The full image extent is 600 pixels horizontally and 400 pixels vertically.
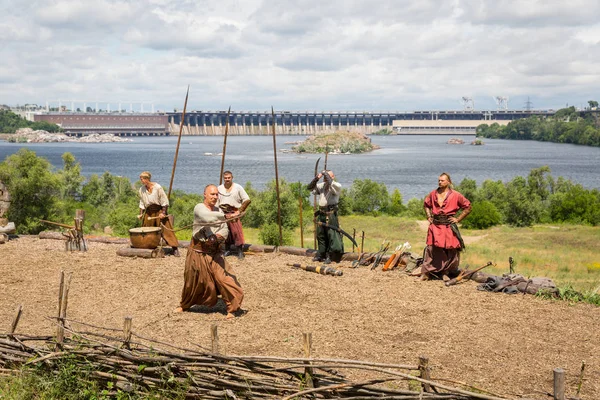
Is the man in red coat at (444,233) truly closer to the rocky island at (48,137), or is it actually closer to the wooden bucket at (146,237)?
the wooden bucket at (146,237)

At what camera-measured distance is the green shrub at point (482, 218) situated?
26.4 meters

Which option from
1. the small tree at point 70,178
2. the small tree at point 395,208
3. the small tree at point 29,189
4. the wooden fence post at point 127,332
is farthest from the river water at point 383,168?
the wooden fence post at point 127,332

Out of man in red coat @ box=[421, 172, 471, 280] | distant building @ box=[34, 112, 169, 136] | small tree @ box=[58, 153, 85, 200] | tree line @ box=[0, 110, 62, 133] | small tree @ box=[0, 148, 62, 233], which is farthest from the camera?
distant building @ box=[34, 112, 169, 136]

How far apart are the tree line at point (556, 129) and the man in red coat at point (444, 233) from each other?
10786 centimetres

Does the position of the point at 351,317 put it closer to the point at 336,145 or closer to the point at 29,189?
the point at 29,189

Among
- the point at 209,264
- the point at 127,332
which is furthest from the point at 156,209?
the point at 127,332

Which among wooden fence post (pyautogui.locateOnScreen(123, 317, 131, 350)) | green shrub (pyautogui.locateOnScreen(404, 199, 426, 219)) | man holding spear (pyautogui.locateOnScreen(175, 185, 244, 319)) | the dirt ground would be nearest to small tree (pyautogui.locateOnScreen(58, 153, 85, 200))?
green shrub (pyautogui.locateOnScreen(404, 199, 426, 219))

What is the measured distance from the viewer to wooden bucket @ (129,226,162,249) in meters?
10.3

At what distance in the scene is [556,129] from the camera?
126 meters

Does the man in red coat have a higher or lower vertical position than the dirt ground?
higher

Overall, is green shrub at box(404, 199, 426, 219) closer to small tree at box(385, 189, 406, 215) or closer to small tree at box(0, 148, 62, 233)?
small tree at box(385, 189, 406, 215)

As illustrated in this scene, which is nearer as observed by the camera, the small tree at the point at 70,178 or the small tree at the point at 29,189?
the small tree at the point at 29,189

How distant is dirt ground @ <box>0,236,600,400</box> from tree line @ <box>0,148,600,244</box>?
2.85 meters

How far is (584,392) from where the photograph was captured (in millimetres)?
5168
